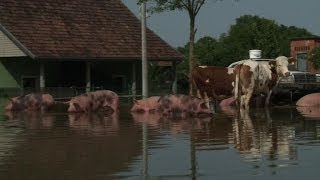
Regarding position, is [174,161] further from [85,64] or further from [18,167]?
[85,64]

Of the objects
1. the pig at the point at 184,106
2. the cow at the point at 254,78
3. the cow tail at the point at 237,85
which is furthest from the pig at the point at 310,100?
the pig at the point at 184,106

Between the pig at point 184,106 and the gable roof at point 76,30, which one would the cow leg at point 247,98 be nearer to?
the pig at point 184,106

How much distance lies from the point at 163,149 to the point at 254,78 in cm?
1165

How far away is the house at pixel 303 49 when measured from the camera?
235ft

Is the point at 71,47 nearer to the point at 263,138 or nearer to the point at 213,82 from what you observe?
the point at 213,82

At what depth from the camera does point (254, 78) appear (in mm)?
23688

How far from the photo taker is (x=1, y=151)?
1261 cm

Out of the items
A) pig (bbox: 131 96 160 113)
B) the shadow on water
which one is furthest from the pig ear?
the shadow on water

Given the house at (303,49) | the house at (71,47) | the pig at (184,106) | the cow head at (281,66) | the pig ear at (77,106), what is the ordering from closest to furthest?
the pig at (184,106) < the cow head at (281,66) < the pig ear at (77,106) < the house at (71,47) < the house at (303,49)

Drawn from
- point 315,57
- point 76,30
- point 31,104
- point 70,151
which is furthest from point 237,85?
point 315,57

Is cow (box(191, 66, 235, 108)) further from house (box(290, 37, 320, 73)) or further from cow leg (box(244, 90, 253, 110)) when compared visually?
house (box(290, 37, 320, 73))

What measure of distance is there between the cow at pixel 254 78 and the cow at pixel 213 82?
1026 millimetres

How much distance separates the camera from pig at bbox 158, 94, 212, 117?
69.3ft

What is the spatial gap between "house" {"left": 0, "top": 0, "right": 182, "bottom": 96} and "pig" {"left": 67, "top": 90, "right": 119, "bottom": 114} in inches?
597
